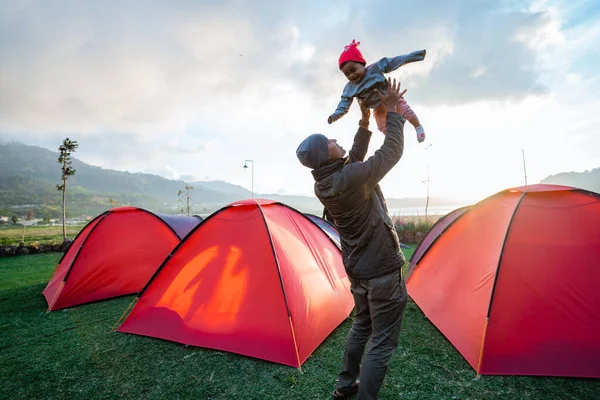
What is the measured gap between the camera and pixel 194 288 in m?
4.09

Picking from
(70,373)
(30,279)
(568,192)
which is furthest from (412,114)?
(30,279)

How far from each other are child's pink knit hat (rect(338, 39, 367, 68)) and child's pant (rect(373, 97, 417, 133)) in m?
0.50

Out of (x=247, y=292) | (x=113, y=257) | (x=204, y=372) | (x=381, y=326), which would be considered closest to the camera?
(x=381, y=326)

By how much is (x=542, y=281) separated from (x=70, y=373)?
18.0 ft

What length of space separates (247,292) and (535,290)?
10.8 ft

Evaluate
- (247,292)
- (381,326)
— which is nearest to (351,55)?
(381,326)

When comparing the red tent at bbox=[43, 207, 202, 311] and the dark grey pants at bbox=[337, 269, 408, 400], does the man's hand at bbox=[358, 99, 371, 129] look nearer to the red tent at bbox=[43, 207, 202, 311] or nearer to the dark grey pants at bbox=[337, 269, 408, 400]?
the dark grey pants at bbox=[337, 269, 408, 400]

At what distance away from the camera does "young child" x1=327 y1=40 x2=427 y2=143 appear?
2.62 metres

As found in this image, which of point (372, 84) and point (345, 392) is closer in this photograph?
point (372, 84)

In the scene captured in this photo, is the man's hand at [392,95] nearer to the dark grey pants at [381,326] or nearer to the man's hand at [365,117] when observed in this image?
the man's hand at [365,117]

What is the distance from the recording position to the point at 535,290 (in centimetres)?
321

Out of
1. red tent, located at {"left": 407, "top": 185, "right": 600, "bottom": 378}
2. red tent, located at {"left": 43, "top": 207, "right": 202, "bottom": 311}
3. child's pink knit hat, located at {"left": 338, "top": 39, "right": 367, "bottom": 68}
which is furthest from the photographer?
red tent, located at {"left": 43, "top": 207, "right": 202, "bottom": 311}

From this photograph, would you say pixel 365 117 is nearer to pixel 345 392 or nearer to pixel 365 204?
pixel 365 204

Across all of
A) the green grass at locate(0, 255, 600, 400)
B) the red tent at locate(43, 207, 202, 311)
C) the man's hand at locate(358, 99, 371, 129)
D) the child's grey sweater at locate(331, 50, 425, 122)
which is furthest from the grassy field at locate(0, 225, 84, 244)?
the man's hand at locate(358, 99, 371, 129)
